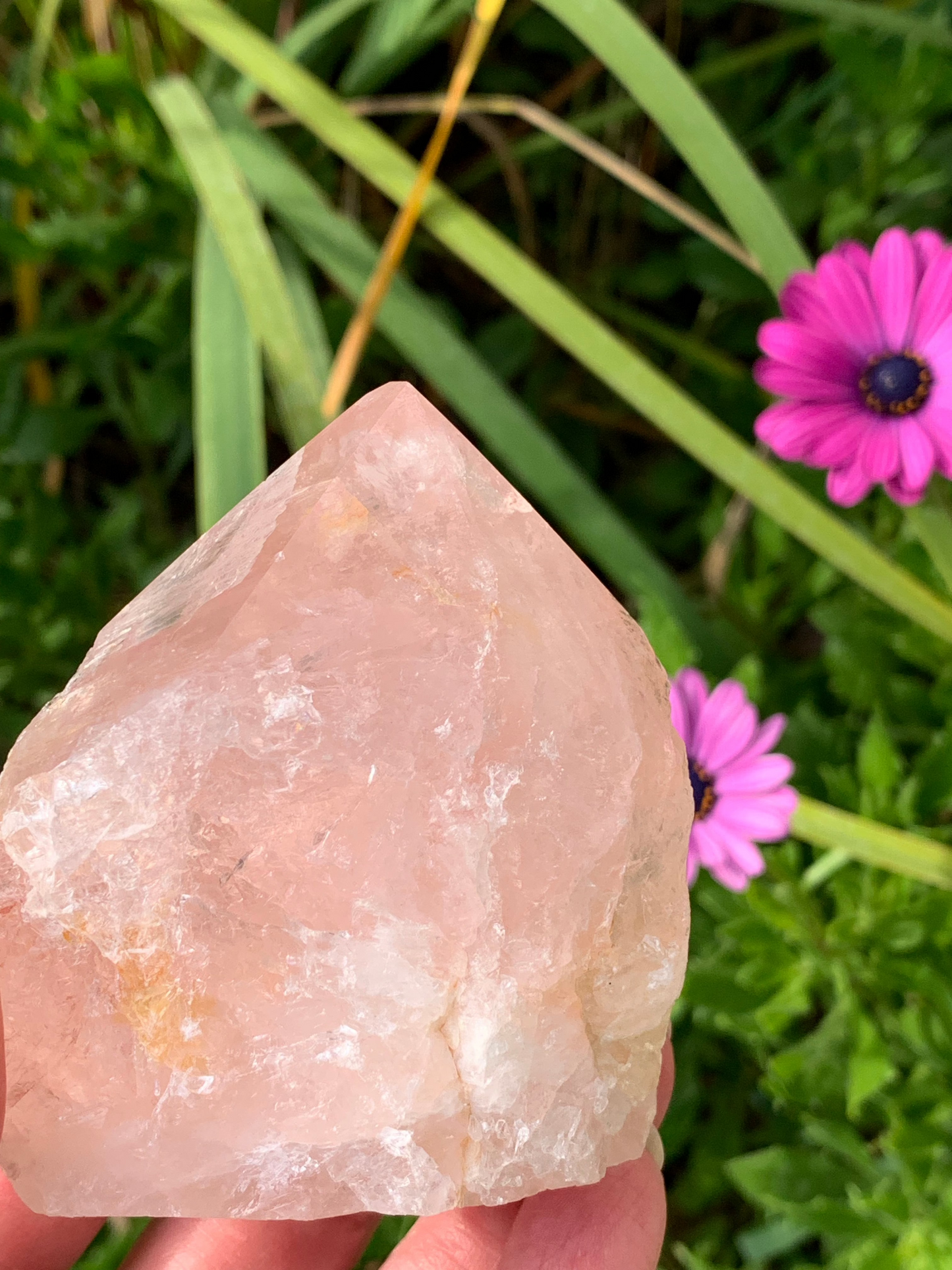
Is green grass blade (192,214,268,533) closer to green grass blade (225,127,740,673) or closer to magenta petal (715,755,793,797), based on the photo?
green grass blade (225,127,740,673)

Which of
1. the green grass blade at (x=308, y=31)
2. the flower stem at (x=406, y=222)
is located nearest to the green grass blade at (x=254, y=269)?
the flower stem at (x=406, y=222)

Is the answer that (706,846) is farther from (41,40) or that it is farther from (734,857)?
(41,40)

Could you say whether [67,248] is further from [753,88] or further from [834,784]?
[834,784]

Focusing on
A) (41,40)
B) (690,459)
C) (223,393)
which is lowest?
(690,459)

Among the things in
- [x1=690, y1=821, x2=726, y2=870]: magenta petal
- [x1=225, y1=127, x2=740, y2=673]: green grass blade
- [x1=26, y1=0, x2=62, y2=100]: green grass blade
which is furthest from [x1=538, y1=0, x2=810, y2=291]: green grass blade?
[x1=26, y1=0, x2=62, y2=100]: green grass blade

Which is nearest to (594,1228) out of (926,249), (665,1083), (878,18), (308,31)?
(665,1083)

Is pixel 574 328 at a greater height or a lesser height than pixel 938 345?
greater

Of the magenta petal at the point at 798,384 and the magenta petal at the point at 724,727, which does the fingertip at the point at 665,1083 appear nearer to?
the magenta petal at the point at 724,727
